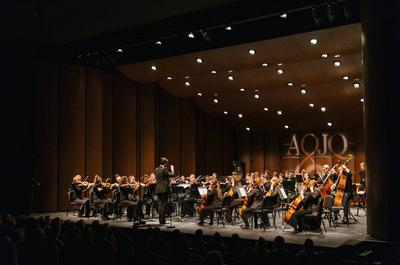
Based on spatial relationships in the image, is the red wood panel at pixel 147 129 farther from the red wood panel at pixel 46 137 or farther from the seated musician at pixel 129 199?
the seated musician at pixel 129 199

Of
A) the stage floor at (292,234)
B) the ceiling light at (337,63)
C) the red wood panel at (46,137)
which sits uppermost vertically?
the ceiling light at (337,63)

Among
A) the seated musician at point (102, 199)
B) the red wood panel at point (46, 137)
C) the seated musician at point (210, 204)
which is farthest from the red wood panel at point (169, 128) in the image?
the seated musician at point (210, 204)

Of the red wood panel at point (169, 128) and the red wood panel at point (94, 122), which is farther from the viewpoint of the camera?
the red wood panel at point (169, 128)

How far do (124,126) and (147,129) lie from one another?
3.55 feet

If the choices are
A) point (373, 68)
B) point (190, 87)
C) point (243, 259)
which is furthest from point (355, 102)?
point (243, 259)

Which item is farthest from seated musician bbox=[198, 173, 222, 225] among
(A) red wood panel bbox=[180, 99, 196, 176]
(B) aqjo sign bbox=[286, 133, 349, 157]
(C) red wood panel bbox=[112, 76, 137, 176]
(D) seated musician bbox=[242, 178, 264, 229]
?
(B) aqjo sign bbox=[286, 133, 349, 157]

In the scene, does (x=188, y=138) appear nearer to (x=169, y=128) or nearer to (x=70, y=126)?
(x=169, y=128)

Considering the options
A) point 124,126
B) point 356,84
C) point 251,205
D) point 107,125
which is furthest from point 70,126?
point 356,84

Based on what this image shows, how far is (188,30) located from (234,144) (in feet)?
35.5

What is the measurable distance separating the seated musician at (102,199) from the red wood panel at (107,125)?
3.88 metres

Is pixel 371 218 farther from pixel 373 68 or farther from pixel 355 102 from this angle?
pixel 355 102

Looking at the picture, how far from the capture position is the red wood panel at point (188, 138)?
66.6ft

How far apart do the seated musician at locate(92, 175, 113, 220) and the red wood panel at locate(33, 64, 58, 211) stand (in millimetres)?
2471

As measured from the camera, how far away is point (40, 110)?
611 inches
